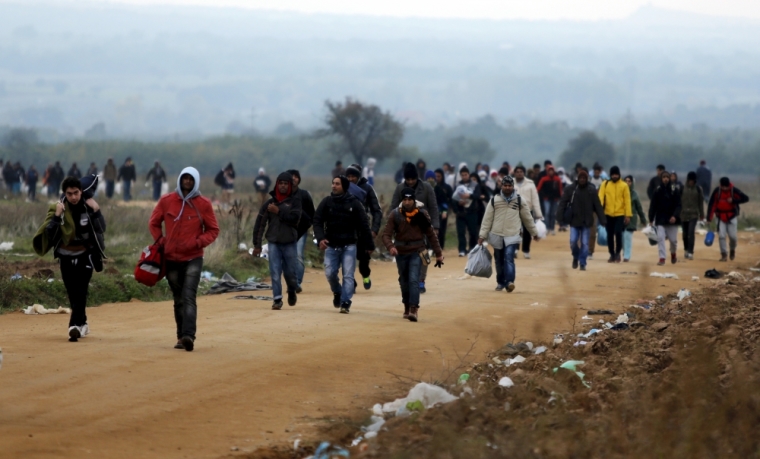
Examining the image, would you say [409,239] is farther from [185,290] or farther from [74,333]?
[74,333]

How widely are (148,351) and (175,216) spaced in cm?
131

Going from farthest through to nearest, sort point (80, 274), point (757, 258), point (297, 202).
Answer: point (757, 258), point (297, 202), point (80, 274)

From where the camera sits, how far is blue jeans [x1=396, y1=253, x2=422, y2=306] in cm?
1412

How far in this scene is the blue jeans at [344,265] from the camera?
14.7 metres

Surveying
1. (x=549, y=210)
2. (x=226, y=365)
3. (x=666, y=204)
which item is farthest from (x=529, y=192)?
(x=226, y=365)

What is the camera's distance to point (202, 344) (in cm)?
1188

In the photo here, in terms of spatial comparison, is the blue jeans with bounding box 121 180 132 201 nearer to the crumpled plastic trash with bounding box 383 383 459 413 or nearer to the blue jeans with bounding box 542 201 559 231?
the blue jeans with bounding box 542 201 559 231

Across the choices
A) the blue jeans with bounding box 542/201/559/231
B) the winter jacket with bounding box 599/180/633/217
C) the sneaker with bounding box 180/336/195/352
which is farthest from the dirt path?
the blue jeans with bounding box 542/201/559/231

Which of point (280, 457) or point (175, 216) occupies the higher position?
point (175, 216)

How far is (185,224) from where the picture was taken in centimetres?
1145

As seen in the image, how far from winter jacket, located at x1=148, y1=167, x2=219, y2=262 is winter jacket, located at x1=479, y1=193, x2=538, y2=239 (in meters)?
6.97

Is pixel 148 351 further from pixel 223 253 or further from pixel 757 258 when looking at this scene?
pixel 757 258

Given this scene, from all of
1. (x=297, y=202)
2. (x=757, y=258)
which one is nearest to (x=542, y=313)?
(x=297, y=202)

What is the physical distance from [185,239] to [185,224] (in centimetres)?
15
